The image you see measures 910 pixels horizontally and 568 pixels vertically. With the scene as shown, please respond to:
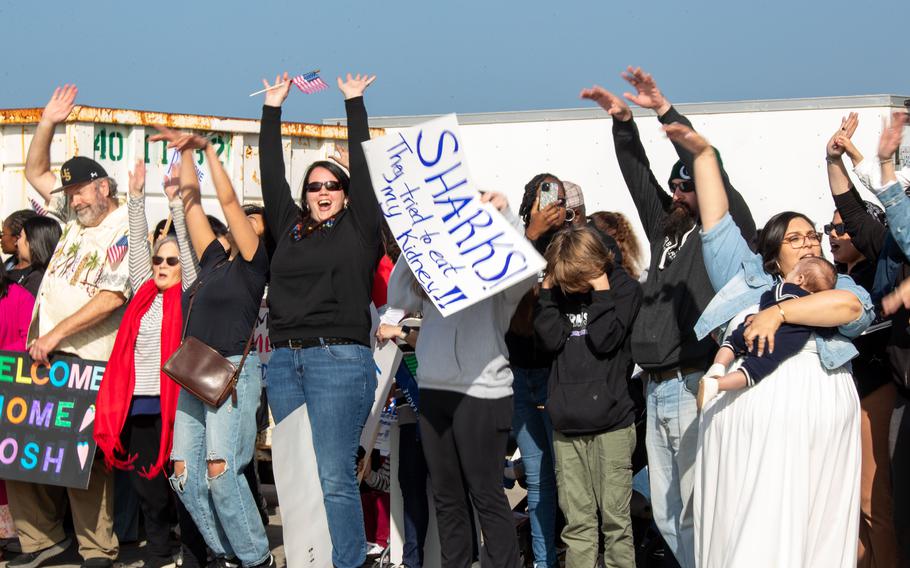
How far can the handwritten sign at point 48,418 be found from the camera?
6797 millimetres

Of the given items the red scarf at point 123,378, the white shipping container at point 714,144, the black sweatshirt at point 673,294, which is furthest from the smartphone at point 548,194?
the white shipping container at point 714,144

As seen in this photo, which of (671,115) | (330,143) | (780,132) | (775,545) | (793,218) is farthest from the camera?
(780,132)

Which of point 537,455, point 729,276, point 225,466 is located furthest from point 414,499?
point 729,276

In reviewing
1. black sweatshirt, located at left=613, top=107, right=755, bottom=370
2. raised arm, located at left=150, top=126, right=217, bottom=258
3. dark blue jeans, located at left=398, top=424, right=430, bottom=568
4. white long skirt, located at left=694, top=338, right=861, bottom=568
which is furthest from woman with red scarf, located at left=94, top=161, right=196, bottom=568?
white long skirt, located at left=694, top=338, right=861, bottom=568

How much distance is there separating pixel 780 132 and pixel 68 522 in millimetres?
6482

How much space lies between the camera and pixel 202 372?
586 centimetres

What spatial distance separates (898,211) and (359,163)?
2.40m

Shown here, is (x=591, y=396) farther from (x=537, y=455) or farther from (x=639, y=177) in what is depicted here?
(x=639, y=177)

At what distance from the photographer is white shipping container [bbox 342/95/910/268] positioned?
32.4ft

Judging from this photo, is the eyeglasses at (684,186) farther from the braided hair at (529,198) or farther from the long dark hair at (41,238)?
the long dark hair at (41,238)

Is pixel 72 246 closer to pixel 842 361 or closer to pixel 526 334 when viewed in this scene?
pixel 526 334

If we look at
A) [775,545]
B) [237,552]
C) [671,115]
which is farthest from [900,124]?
[237,552]

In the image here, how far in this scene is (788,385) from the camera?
466 cm

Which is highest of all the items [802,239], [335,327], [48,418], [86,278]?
[86,278]
